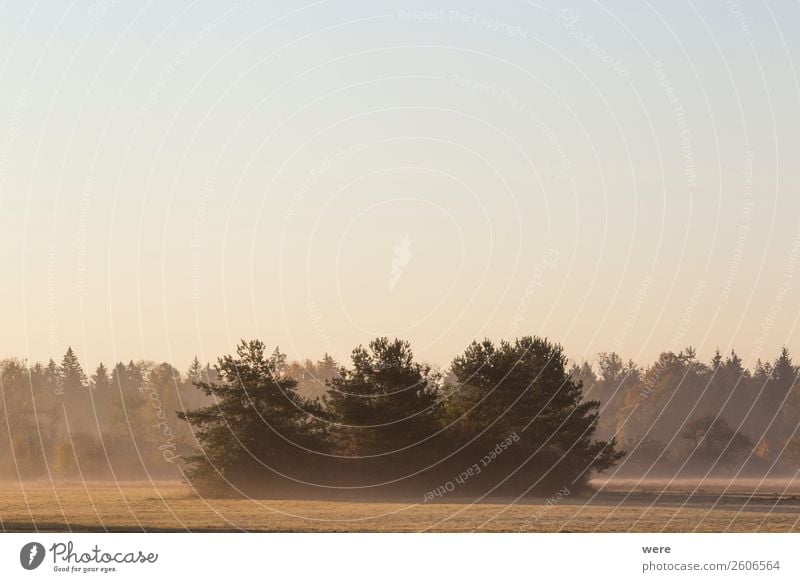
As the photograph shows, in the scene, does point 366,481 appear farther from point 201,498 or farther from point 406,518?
point 406,518

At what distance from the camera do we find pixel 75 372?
378 feet

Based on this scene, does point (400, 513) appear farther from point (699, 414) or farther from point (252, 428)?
point (699, 414)

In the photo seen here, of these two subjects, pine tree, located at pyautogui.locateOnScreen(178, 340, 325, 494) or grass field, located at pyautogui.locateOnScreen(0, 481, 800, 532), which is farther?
pine tree, located at pyautogui.locateOnScreen(178, 340, 325, 494)

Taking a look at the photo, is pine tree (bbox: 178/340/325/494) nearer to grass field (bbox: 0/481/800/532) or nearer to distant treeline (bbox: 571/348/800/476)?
grass field (bbox: 0/481/800/532)

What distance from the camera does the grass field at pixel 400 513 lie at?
4641 centimetres
